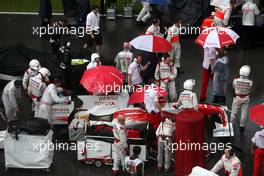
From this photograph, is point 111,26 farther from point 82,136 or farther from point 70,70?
point 82,136

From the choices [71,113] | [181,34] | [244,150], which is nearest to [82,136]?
[71,113]

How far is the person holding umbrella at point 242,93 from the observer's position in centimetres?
1642

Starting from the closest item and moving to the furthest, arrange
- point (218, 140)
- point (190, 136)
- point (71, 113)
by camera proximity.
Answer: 1. point (190, 136)
2. point (218, 140)
3. point (71, 113)

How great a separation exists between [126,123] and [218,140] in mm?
2281

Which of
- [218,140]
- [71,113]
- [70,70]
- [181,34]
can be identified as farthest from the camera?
[181,34]

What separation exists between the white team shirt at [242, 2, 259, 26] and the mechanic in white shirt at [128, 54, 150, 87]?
6.19m

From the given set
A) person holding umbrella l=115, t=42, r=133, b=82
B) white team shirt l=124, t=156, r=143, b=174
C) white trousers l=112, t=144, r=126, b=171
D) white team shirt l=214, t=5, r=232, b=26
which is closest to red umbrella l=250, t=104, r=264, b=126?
white team shirt l=124, t=156, r=143, b=174

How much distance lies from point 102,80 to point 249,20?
8380 millimetres

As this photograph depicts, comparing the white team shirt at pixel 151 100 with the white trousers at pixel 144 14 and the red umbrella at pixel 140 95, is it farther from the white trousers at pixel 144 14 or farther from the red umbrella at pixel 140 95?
the white trousers at pixel 144 14

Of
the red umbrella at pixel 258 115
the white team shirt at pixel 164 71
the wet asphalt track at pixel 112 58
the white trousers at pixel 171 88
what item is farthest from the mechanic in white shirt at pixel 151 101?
the red umbrella at pixel 258 115

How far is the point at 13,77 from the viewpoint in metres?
19.4

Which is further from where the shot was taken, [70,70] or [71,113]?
[70,70]

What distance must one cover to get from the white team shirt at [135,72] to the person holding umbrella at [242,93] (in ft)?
9.33

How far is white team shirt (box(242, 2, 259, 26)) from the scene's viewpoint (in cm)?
2272
